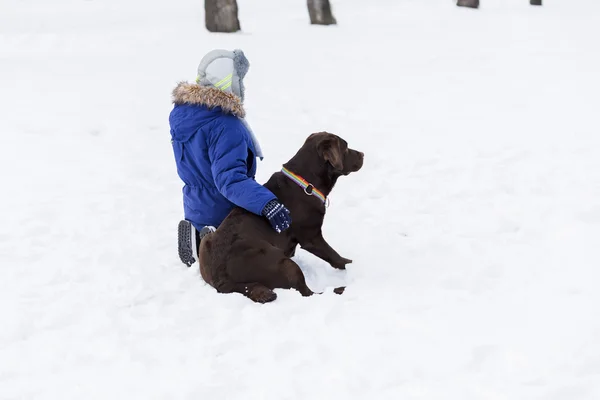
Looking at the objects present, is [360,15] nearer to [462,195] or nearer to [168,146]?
[168,146]

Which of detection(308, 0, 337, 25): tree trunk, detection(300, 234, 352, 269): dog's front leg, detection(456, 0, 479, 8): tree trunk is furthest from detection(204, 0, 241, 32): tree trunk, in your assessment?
detection(300, 234, 352, 269): dog's front leg

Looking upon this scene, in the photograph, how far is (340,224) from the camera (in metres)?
6.59

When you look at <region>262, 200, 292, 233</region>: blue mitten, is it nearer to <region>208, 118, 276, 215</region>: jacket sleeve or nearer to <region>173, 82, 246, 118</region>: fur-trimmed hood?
<region>208, 118, 276, 215</region>: jacket sleeve

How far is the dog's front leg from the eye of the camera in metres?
5.37

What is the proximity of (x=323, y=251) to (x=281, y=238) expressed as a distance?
43 cm

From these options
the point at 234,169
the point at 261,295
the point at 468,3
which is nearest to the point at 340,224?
the point at 234,169

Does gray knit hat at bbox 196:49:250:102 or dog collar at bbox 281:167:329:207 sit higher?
gray knit hat at bbox 196:49:250:102

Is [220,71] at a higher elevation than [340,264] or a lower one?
higher

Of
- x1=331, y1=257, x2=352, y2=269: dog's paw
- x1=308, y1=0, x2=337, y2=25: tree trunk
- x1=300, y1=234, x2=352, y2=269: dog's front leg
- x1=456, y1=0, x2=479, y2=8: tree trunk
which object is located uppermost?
x1=308, y1=0, x2=337, y2=25: tree trunk

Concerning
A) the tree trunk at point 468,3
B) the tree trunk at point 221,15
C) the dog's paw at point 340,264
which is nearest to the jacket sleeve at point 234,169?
the dog's paw at point 340,264

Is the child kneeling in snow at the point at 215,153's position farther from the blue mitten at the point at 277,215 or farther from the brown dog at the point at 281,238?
the brown dog at the point at 281,238

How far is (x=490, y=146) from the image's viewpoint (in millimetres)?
8078

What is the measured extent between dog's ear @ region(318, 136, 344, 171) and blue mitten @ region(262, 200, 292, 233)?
0.59 meters

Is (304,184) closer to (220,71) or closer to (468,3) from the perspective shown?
(220,71)
